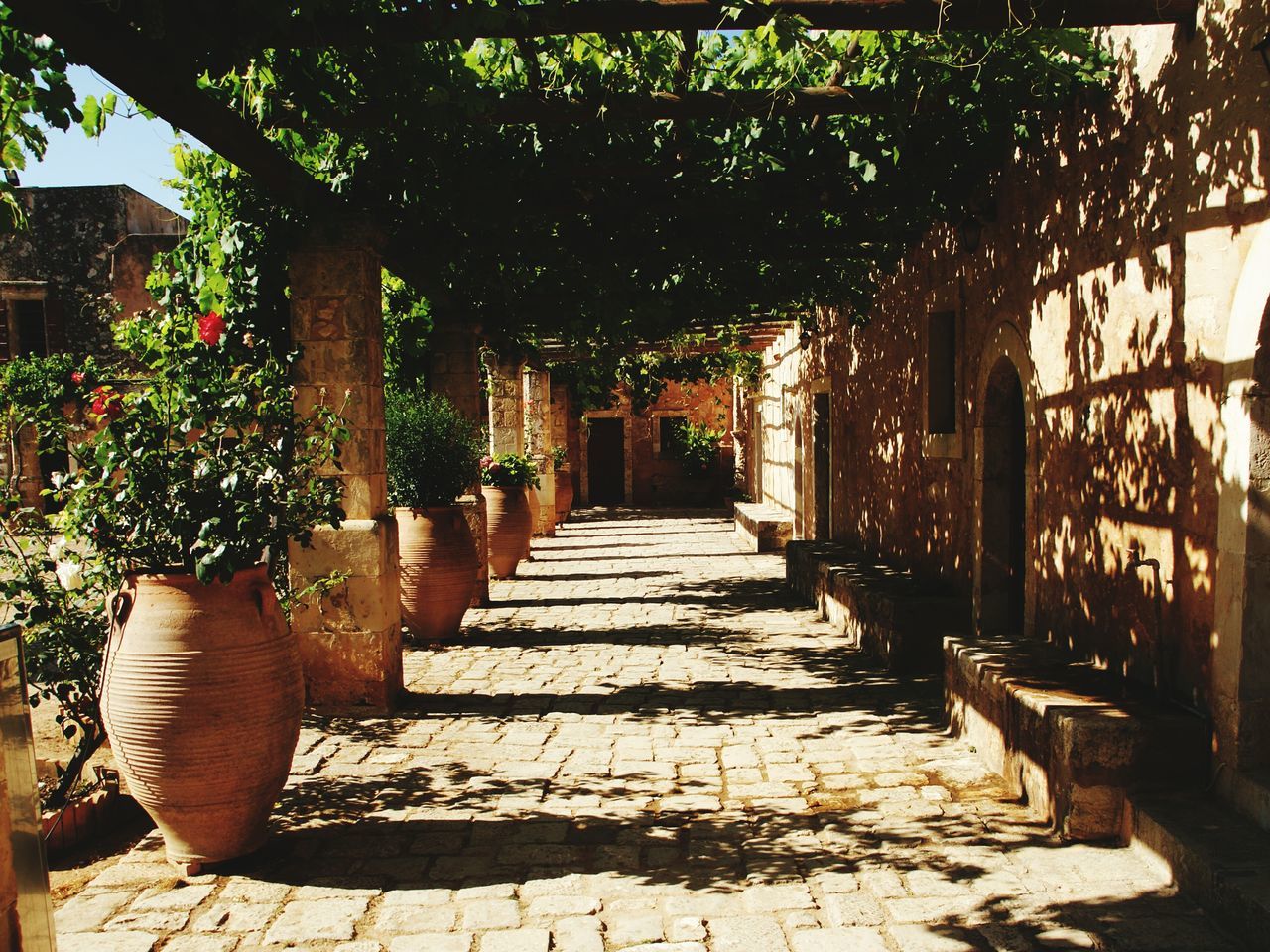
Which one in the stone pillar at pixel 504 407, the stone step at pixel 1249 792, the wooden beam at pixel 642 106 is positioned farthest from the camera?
the stone pillar at pixel 504 407

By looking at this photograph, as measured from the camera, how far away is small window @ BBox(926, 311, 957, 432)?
21.5 ft

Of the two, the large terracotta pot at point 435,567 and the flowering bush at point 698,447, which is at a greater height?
the flowering bush at point 698,447

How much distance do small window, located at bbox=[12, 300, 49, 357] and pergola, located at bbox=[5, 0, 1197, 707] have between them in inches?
687

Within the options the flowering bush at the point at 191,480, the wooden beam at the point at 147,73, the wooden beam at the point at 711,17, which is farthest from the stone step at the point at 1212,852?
the wooden beam at the point at 147,73

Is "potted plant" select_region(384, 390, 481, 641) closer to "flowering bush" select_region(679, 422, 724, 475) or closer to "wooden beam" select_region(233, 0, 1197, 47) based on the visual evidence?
"wooden beam" select_region(233, 0, 1197, 47)

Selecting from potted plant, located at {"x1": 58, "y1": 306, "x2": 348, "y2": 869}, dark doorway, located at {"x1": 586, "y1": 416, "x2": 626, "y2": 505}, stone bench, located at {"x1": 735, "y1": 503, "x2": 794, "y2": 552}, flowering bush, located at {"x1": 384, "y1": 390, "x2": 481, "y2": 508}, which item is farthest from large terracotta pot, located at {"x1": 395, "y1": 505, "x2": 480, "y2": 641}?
dark doorway, located at {"x1": 586, "y1": 416, "x2": 626, "y2": 505}

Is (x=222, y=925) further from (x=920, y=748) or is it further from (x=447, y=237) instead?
(x=447, y=237)

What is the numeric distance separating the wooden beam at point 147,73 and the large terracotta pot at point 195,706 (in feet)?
5.44

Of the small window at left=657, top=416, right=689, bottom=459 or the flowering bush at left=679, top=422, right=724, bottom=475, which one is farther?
the small window at left=657, top=416, right=689, bottom=459

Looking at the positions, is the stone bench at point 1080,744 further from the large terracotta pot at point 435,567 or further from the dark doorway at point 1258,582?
the large terracotta pot at point 435,567

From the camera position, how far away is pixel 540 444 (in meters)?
16.0

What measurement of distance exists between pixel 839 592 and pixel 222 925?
5.50 metres

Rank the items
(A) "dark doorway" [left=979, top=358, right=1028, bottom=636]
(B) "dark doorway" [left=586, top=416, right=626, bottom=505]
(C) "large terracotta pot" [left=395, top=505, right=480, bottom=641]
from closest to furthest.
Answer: (A) "dark doorway" [left=979, top=358, right=1028, bottom=636] → (C) "large terracotta pot" [left=395, top=505, right=480, bottom=641] → (B) "dark doorway" [left=586, top=416, right=626, bottom=505]

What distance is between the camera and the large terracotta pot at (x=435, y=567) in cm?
701
